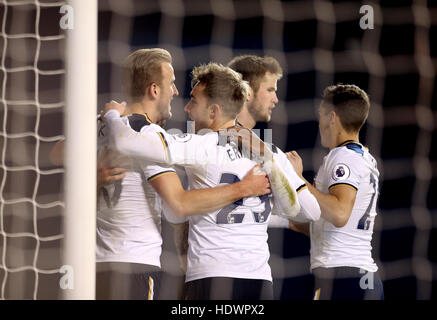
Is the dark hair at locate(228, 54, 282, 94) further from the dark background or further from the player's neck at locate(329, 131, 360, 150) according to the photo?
the dark background

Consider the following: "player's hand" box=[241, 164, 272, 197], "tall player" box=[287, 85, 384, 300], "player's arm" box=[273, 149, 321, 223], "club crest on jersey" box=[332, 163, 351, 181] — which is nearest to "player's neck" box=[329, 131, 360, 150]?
"tall player" box=[287, 85, 384, 300]

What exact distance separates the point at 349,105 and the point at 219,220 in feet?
2.39

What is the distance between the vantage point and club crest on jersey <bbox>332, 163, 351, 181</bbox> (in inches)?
84.3

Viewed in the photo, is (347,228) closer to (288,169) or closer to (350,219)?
(350,219)

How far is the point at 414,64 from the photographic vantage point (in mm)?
3344

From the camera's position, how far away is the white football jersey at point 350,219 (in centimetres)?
217

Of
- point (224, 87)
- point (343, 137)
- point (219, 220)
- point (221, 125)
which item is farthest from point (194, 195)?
point (343, 137)

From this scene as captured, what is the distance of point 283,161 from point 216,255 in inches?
12.9

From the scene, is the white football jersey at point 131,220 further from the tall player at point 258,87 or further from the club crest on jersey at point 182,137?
the tall player at point 258,87

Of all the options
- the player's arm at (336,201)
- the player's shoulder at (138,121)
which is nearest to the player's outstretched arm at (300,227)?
the player's arm at (336,201)

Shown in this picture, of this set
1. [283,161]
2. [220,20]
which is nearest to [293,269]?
[220,20]

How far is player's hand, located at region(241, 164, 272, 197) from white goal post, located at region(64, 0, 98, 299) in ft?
1.32

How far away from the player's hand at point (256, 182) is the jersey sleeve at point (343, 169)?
0.36 m

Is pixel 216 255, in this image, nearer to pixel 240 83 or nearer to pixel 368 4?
pixel 240 83
